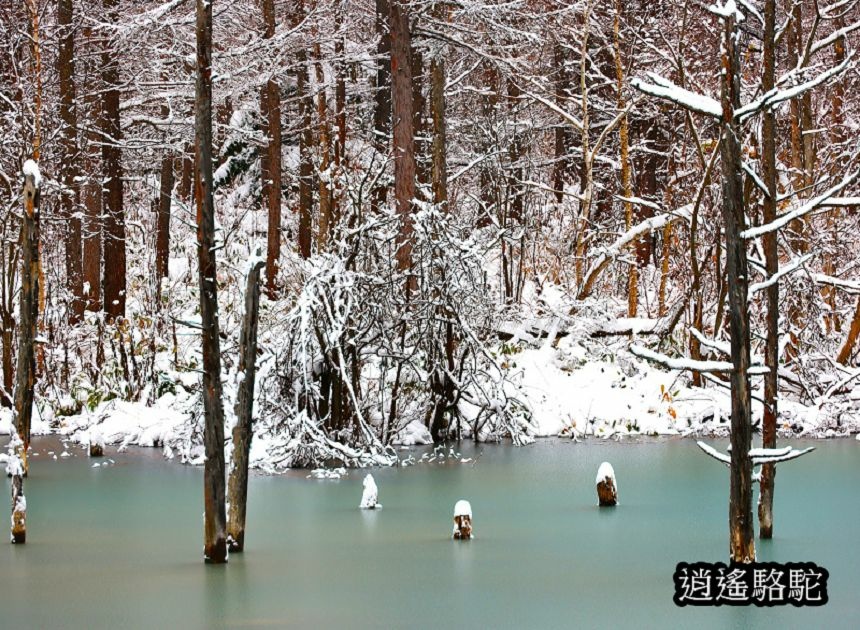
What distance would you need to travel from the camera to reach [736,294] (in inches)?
292

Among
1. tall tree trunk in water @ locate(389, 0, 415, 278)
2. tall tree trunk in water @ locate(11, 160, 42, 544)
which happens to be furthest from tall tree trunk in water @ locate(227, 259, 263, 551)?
tall tree trunk in water @ locate(389, 0, 415, 278)

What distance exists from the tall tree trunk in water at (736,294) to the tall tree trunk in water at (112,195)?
1627 cm

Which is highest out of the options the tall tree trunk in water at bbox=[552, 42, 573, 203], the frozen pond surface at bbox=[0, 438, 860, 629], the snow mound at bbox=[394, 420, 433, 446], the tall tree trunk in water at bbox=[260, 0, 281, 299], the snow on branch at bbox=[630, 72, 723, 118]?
the tall tree trunk in water at bbox=[552, 42, 573, 203]

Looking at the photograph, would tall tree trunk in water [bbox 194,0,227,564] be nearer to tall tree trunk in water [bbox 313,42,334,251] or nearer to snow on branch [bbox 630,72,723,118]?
snow on branch [bbox 630,72,723,118]

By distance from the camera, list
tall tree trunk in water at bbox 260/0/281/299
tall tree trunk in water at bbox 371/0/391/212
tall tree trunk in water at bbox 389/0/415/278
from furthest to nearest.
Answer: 1. tall tree trunk in water at bbox 371/0/391/212
2. tall tree trunk in water at bbox 260/0/281/299
3. tall tree trunk in water at bbox 389/0/415/278

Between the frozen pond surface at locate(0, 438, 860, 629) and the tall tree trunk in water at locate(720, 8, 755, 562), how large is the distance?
856 mm

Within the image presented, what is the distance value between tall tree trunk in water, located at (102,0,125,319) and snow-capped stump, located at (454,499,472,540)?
13.1m

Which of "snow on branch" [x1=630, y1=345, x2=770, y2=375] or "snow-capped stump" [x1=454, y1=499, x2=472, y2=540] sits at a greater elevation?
"snow on branch" [x1=630, y1=345, x2=770, y2=375]

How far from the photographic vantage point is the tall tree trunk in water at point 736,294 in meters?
7.41

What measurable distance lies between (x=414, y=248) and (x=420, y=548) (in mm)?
7543

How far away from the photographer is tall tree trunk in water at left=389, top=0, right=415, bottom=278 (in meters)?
18.9

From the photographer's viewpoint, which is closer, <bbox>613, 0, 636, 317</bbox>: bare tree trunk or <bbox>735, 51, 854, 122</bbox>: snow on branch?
<bbox>735, 51, 854, 122</bbox>: snow on branch

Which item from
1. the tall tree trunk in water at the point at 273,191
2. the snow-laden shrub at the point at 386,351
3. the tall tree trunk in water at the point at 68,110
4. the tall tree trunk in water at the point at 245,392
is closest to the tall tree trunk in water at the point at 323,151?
the tall tree trunk in water at the point at 273,191

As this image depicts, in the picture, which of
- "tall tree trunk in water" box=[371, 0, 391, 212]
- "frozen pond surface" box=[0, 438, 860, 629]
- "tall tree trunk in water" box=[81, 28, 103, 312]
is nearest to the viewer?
"frozen pond surface" box=[0, 438, 860, 629]
